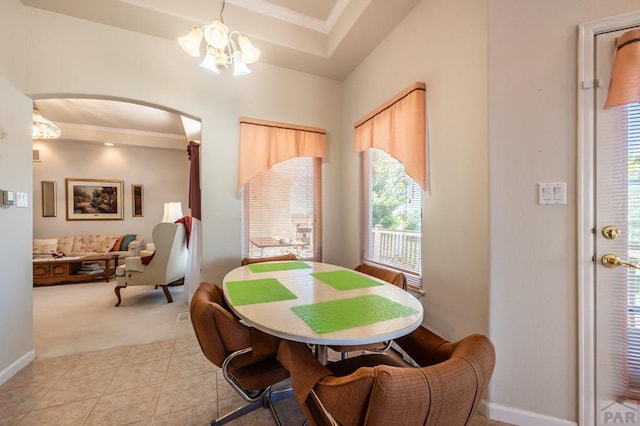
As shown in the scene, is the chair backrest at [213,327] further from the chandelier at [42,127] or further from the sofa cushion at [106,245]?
the sofa cushion at [106,245]

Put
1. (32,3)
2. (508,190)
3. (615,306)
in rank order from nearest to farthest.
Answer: (615,306) → (508,190) → (32,3)

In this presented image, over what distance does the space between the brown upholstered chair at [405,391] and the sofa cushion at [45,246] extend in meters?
6.15

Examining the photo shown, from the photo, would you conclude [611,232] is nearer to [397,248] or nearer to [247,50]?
[397,248]

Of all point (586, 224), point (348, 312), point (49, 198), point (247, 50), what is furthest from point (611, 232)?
point (49, 198)

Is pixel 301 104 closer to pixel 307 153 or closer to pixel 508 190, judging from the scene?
pixel 307 153

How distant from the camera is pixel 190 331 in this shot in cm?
261

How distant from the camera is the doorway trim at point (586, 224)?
128 centimetres

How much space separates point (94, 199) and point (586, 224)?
7.30 metres

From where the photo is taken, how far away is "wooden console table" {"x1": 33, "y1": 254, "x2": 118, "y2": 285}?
423cm

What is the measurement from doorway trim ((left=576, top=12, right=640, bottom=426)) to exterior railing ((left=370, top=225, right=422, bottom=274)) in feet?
2.94

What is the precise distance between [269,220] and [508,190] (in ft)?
6.92

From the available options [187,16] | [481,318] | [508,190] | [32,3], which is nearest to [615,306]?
[481,318]

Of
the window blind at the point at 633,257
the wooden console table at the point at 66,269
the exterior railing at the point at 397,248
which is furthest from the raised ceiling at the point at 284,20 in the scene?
the wooden console table at the point at 66,269

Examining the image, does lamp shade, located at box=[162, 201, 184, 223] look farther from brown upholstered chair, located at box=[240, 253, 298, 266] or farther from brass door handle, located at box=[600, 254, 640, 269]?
brass door handle, located at box=[600, 254, 640, 269]
